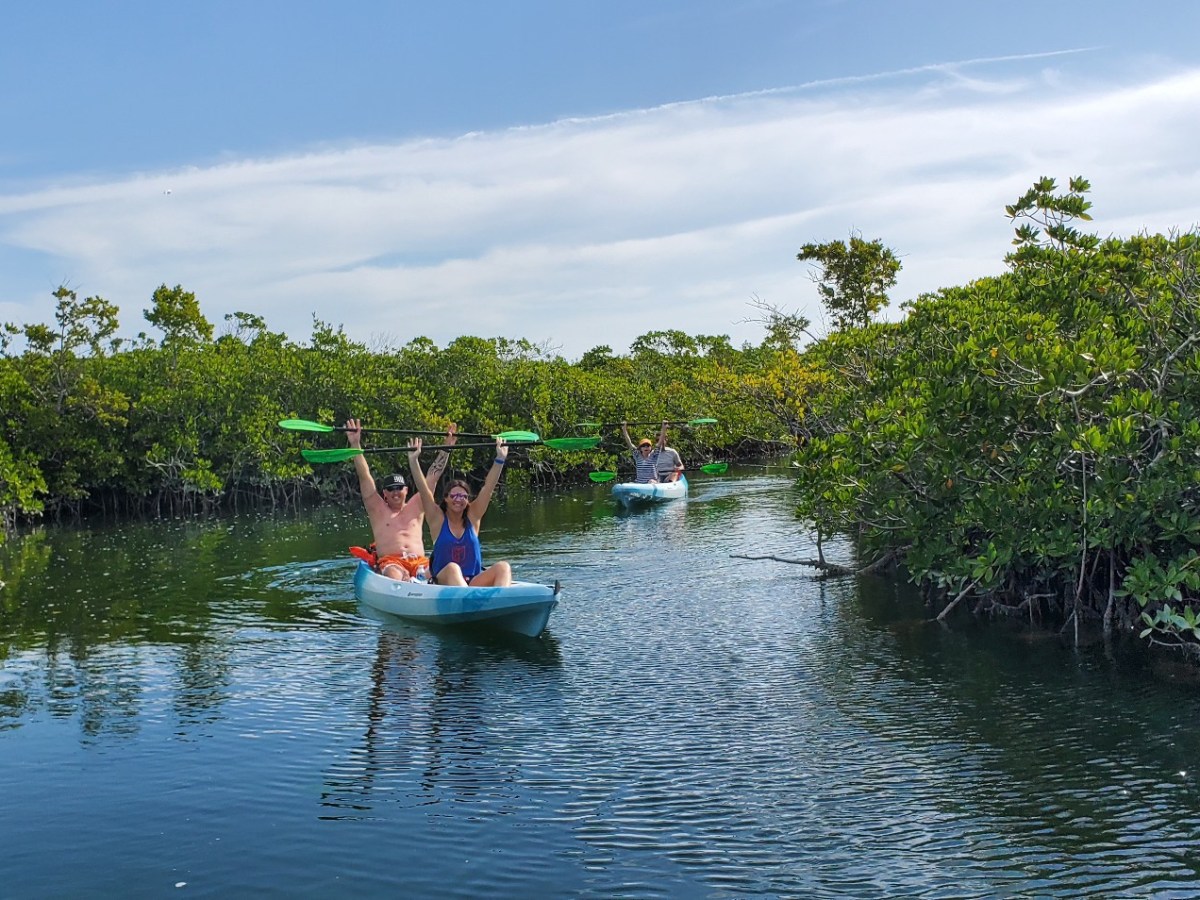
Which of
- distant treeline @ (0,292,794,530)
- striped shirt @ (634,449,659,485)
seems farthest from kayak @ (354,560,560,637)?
striped shirt @ (634,449,659,485)

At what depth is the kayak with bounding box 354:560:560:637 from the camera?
36.3ft

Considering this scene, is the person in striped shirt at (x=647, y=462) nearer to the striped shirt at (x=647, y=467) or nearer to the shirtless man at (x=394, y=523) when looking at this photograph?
the striped shirt at (x=647, y=467)

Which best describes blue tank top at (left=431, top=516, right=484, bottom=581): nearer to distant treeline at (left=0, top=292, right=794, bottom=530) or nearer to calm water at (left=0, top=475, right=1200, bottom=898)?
calm water at (left=0, top=475, right=1200, bottom=898)

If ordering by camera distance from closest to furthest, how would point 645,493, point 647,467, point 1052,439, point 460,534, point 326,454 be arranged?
1. point 1052,439
2. point 460,534
3. point 326,454
4. point 645,493
5. point 647,467

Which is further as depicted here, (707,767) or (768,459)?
(768,459)

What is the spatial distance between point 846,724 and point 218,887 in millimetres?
4318

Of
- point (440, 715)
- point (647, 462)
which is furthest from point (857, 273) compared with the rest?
point (440, 715)

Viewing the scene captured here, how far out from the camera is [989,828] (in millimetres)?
6113

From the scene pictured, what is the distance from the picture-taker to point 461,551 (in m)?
12.1

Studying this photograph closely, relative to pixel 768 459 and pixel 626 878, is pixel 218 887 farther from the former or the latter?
pixel 768 459

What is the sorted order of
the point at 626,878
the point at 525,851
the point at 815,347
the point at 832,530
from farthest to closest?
the point at 815,347 → the point at 832,530 → the point at 525,851 → the point at 626,878

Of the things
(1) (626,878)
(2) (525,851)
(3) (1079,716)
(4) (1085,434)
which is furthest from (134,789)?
(4) (1085,434)

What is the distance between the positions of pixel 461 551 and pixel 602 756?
4916 mm

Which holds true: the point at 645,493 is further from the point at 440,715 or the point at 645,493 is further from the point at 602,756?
the point at 602,756
